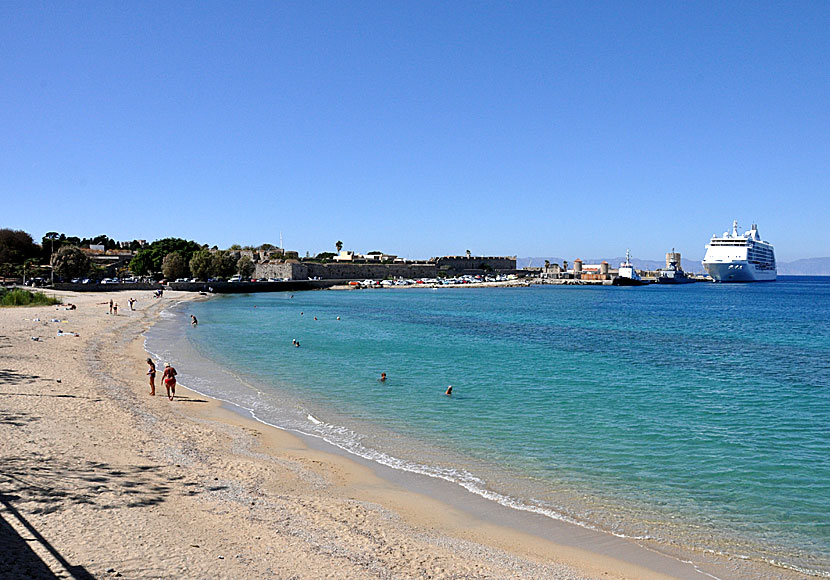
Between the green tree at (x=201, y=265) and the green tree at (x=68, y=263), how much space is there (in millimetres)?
18258

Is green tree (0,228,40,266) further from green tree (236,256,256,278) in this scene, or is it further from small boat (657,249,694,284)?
small boat (657,249,694,284)

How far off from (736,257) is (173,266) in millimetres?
115637

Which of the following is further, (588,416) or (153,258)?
(153,258)

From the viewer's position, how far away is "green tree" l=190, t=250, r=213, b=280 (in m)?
90.2

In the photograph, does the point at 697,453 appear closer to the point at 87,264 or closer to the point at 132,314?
the point at 132,314

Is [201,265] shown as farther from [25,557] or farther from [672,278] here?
[672,278]

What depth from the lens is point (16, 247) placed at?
89.5m

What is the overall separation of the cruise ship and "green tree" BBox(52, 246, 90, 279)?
124086 mm

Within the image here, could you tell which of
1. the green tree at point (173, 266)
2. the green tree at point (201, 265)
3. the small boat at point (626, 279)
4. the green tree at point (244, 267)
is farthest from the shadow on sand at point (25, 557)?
the small boat at point (626, 279)

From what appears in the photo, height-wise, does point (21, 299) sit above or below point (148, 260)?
below

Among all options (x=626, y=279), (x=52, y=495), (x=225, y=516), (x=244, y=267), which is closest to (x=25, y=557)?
(x=52, y=495)

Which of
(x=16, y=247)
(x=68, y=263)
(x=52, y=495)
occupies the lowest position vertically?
(x=52, y=495)

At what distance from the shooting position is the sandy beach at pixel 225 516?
21.8 ft

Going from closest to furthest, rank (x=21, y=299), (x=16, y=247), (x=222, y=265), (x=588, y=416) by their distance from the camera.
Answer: (x=588, y=416) < (x=21, y=299) < (x=16, y=247) < (x=222, y=265)
